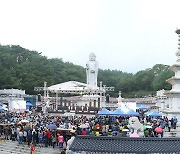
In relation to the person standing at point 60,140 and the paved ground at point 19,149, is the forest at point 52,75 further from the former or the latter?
the person standing at point 60,140

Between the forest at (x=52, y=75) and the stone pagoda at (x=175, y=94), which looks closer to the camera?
the stone pagoda at (x=175, y=94)

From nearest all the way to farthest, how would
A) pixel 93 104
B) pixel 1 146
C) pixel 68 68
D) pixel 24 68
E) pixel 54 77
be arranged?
pixel 1 146 < pixel 93 104 < pixel 24 68 < pixel 54 77 < pixel 68 68

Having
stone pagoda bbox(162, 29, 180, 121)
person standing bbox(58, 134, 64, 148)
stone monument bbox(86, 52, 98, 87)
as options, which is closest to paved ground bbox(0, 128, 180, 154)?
person standing bbox(58, 134, 64, 148)

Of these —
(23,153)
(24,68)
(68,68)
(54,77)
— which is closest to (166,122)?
(23,153)

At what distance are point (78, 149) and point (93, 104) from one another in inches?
2097

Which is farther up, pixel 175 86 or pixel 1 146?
pixel 175 86

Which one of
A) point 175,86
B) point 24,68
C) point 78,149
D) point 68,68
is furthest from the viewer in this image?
point 68,68

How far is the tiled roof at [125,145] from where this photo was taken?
11.6 m

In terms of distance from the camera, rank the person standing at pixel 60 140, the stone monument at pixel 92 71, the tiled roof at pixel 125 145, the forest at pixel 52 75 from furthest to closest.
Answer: the forest at pixel 52 75 → the stone monument at pixel 92 71 → the person standing at pixel 60 140 → the tiled roof at pixel 125 145

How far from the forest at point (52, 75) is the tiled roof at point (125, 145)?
60.5 metres

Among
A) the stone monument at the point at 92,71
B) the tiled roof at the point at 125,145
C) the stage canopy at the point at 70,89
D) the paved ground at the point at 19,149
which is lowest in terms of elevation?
the paved ground at the point at 19,149

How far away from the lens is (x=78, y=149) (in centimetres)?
1198

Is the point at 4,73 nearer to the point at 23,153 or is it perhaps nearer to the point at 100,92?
the point at 100,92

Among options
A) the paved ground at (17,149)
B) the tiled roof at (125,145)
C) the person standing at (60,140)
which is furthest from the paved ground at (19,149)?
the tiled roof at (125,145)
